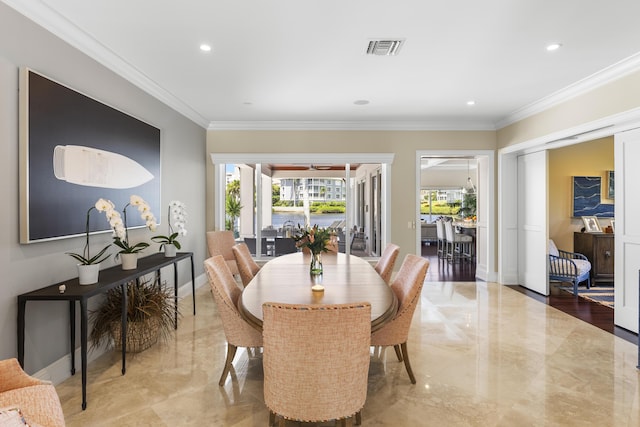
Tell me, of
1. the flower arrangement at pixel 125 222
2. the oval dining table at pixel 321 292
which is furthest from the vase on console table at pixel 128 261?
the oval dining table at pixel 321 292

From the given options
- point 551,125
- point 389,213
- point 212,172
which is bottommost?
point 389,213

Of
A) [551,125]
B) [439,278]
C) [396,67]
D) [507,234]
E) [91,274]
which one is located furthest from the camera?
[439,278]

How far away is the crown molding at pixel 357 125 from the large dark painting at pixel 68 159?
235 cm

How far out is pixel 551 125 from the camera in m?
4.53

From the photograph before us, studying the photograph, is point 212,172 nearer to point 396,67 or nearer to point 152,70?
point 152,70

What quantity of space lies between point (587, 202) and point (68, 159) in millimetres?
7166

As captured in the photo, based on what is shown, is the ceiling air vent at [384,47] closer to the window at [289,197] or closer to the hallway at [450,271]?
the window at [289,197]

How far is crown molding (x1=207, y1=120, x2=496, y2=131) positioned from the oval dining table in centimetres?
299

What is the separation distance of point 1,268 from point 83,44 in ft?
5.97

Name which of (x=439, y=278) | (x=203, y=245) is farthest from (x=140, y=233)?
(x=439, y=278)

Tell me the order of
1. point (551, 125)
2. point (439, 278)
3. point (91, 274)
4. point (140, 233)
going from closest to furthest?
point (91, 274) < point (140, 233) < point (551, 125) < point (439, 278)

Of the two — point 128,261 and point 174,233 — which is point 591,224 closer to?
point 174,233

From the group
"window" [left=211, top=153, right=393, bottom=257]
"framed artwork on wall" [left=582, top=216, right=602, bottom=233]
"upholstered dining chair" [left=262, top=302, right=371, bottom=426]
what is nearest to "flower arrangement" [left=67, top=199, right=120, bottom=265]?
"upholstered dining chair" [left=262, top=302, right=371, bottom=426]

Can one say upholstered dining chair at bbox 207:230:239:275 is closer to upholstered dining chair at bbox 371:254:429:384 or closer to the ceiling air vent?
upholstered dining chair at bbox 371:254:429:384
